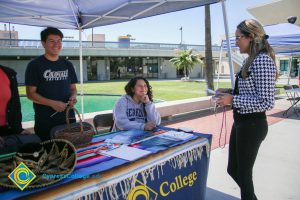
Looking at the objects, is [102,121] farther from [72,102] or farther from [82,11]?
[82,11]

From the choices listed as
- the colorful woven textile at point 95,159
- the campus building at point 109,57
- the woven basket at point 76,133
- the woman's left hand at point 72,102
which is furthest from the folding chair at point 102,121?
the campus building at point 109,57

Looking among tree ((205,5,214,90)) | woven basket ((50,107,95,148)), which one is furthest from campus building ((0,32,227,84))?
woven basket ((50,107,95,148))

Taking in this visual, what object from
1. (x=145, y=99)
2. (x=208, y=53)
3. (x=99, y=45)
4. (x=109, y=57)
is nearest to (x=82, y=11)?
(x=145, y=99)

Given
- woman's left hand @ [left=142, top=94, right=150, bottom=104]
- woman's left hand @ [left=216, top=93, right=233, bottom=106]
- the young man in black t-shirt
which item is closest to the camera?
woman's left hand @ [left=216, top=93, right=233, bottom=106]

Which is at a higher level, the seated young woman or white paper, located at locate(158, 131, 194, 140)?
the seated young woman

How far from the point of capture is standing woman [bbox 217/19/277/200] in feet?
7.09

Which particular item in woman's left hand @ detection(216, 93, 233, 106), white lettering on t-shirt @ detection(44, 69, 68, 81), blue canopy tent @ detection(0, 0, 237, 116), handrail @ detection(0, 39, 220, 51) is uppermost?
handrail @ detection(0, 39, 220, 51)

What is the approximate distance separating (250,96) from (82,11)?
350 centimetres

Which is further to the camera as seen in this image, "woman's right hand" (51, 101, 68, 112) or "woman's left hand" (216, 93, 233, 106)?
"woman's right hand" (51, 101, 68, 112)

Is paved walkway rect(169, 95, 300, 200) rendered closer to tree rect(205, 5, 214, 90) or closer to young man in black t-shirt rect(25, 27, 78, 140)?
young man in black t-shirt rect(25, 27, 78, 140)

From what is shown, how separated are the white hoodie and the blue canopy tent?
4.68 feet

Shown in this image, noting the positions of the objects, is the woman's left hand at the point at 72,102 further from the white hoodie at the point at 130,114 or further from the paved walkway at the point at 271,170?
the paved walkway at the point at 271,170

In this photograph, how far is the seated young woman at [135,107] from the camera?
321cm

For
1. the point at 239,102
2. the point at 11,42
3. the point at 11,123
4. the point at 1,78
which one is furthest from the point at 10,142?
the point at 11,42
